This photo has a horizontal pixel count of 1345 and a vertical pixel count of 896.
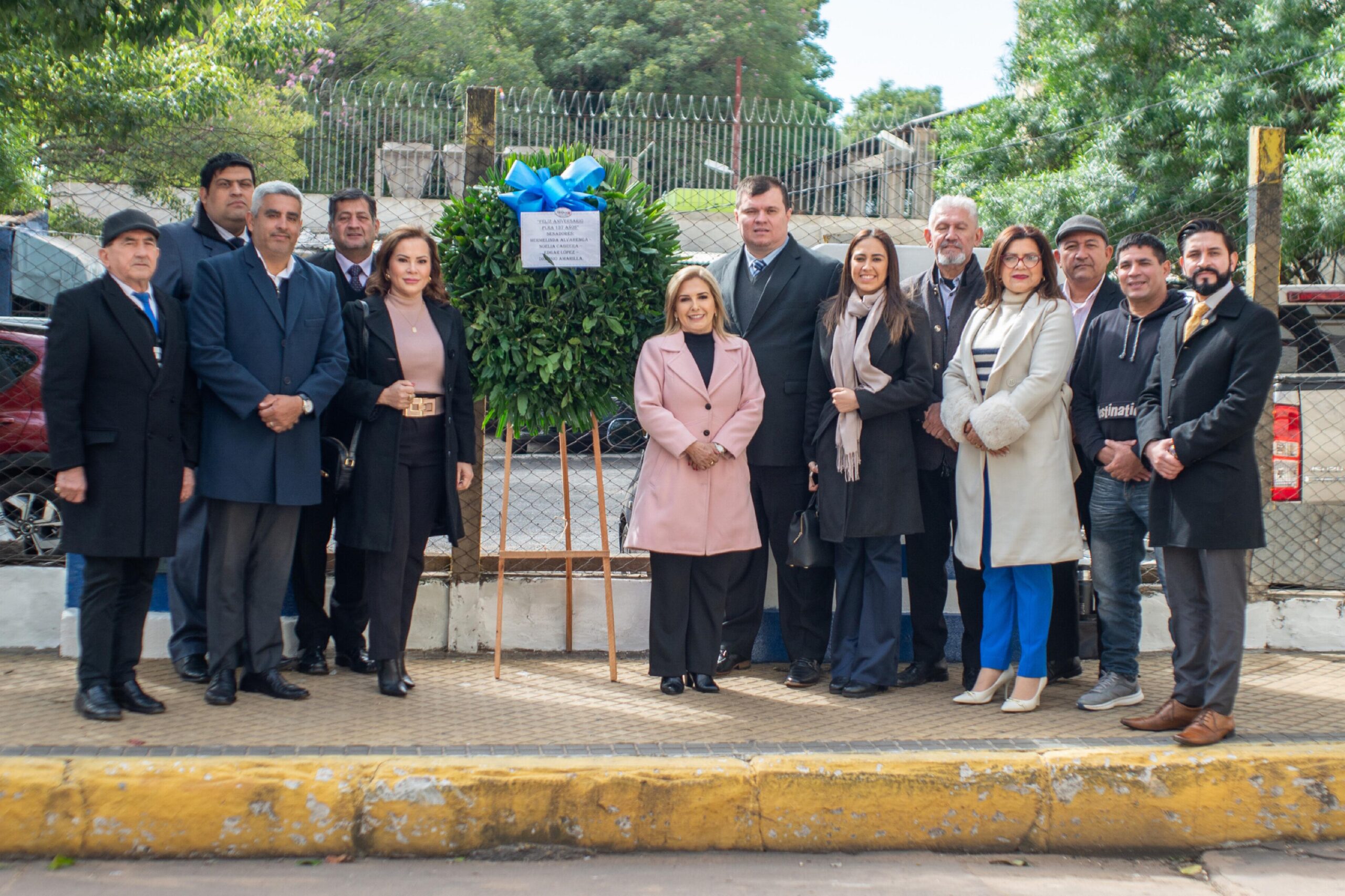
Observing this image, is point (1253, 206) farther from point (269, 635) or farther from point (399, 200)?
point (399, 200)

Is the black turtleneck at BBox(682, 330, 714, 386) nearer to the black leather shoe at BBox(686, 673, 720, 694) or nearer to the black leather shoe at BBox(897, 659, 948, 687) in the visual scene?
the black leather shoe at BBox(686, 673, 720, 694)

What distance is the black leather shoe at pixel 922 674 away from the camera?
18.0 feet

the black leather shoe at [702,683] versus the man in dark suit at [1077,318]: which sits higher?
the man in dark suit at [1077,318]

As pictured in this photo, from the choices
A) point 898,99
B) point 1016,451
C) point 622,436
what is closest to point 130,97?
point 622,436

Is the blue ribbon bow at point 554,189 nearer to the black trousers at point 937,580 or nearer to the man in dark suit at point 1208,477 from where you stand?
the black trousers at point 937,580

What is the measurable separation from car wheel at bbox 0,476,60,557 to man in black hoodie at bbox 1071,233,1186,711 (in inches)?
237

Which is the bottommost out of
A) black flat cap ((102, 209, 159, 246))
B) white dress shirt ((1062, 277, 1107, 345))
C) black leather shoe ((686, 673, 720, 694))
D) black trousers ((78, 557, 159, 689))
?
black leather shoe ((686, 673, 720, 694))

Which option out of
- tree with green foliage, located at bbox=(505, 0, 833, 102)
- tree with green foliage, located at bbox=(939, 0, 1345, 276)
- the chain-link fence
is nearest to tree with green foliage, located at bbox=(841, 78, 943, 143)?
tree with green foliage, located at bbox=(505, 0, 833, 102)

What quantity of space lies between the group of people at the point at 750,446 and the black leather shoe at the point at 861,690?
0.04 ft

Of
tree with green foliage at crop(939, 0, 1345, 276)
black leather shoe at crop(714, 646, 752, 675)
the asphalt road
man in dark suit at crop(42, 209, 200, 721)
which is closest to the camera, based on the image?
the asphalt road

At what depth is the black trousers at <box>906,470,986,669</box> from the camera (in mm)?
5445

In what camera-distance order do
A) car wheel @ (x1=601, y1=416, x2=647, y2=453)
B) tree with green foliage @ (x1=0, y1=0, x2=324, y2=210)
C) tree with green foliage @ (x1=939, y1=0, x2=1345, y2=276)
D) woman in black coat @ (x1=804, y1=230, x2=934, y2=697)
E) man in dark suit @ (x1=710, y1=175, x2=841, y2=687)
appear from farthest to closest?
tree with green foliage @ (x1=939, y1=0, x2=1345, y2=276)
tree with green foliage @ (x1=0, y1=0, x2=324, y2=210)
car wheel @ (x1=601, y1=416, x2=647, y2=453)
man in dark suit @ (x1=710, y1=175, x2=841, y2=687)
woman in black coat @ (x1=804, y1=230, x2=934, y2=697)

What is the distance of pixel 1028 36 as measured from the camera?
1981cm

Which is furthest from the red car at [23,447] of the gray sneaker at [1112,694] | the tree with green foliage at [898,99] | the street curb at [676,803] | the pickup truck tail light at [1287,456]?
the tree with green foliage at [898,99]
